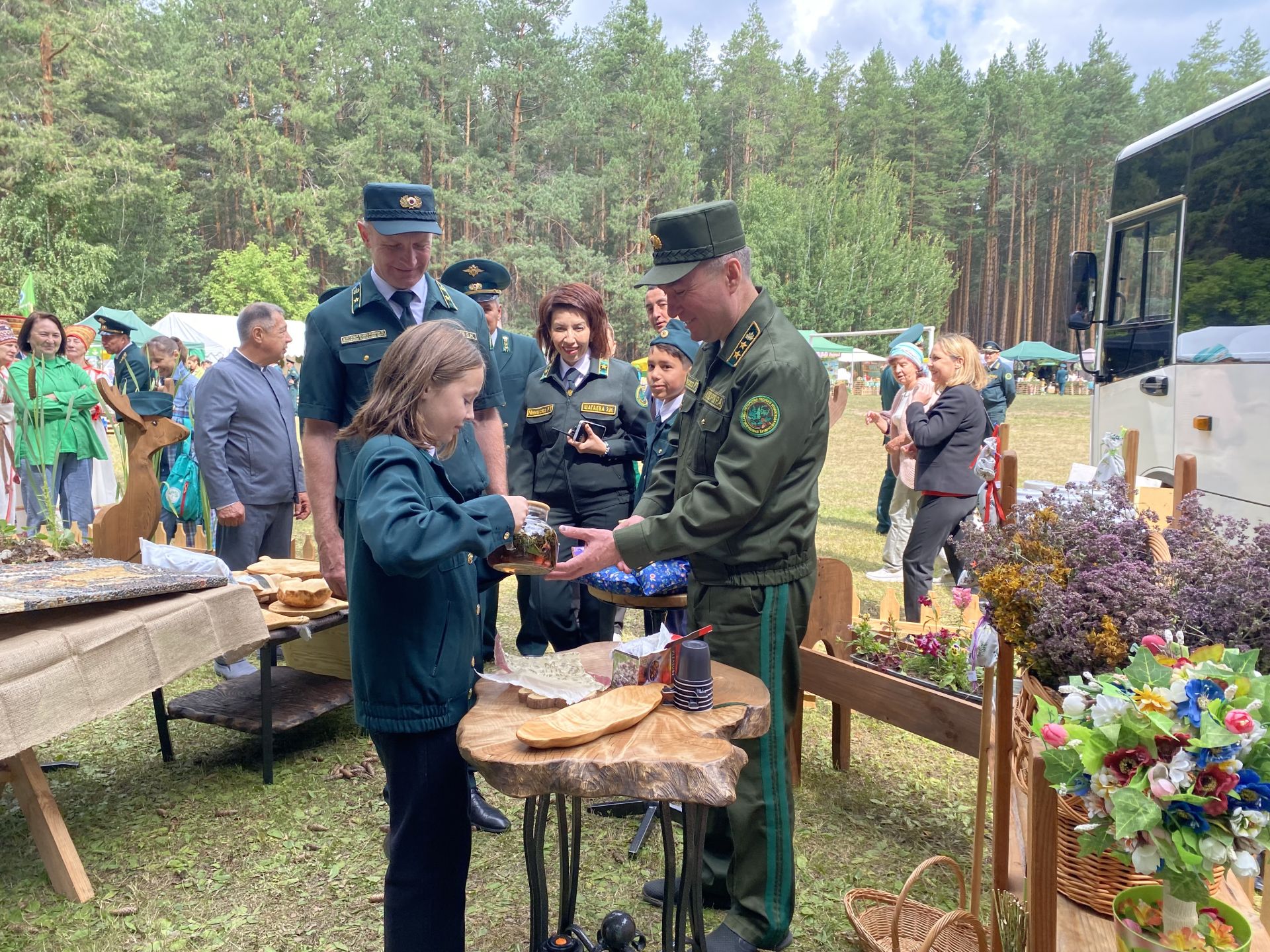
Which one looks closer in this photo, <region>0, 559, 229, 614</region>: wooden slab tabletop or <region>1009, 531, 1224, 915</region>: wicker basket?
<region>1009, 531, 1224, 915</region>: wicker basket

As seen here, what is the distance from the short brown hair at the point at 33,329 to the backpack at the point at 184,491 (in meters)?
1.79

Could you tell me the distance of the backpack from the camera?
22.3ft

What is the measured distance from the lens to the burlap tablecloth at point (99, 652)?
2.56 metres

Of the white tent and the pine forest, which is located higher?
the pine forest

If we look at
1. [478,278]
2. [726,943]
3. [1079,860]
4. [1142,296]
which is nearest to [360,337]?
[726,943]

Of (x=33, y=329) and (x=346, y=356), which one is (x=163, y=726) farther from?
(x=33, y=329)

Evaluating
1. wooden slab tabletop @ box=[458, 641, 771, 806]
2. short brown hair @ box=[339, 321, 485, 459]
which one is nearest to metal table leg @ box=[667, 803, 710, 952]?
wooden slab tabletop @ box=[458, 641, 771, 806]

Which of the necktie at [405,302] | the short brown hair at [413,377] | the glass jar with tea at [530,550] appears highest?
the necktie at [405,302]

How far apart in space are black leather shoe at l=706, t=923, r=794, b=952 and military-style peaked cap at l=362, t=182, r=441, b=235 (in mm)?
2473

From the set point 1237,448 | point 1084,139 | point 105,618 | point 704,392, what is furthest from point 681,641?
point 1084,139

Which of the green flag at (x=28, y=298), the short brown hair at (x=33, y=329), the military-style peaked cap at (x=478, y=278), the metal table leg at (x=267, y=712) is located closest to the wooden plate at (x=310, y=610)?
the metal table leg at (x=267, y=712)

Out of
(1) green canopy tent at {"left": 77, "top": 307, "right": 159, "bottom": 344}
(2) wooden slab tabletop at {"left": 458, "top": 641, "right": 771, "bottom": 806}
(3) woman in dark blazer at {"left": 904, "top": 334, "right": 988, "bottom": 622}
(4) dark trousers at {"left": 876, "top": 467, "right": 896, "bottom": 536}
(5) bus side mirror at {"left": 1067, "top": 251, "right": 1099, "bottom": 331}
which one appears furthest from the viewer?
(1) green canopy tent at {"left": 77, "top": 307, "right": 159, "bottom": 344}

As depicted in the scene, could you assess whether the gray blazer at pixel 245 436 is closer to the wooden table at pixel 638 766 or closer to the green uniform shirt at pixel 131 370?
the wooden table at pixel 638 766

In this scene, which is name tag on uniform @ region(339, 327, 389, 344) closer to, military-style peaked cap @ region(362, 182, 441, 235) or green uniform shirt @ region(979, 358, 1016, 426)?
military-style peaked cap @ region(362, 182, 441, 235)
